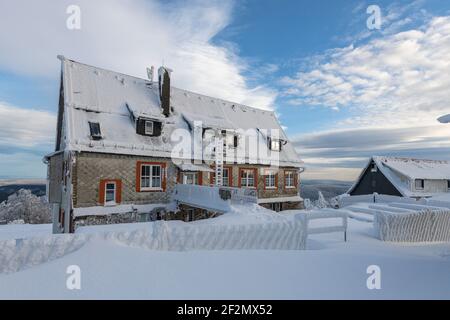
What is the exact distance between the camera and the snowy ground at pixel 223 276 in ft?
14.4

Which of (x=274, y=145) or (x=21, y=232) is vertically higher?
(x=274, y=145)

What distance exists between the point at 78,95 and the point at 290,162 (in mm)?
19733

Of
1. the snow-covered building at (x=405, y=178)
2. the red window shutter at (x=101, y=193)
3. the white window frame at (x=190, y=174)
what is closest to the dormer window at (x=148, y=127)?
the white window frame at (x=190, y=174)

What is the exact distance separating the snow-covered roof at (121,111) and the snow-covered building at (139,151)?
6 cm

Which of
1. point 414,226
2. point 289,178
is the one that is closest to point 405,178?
point 289,178

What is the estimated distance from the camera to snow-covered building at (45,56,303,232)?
15.3 m

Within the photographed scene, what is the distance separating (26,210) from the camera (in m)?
35.9

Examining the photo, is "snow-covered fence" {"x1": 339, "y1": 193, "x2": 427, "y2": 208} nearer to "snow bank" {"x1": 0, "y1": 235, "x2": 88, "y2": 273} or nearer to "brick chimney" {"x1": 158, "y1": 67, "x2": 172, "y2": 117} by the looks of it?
"brick chimney" {"x1": 158, "y1": 67, "x2": 172, "y2": 117}

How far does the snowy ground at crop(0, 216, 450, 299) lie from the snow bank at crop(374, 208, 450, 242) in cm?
475

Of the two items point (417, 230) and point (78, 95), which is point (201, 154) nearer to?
point (78, 95)

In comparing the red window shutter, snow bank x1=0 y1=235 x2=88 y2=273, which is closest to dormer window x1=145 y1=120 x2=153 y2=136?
the red window shutter

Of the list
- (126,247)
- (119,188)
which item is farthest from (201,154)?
(126,247)

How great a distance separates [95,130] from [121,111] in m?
2.84

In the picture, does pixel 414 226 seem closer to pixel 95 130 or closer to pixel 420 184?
pixel 95 130
